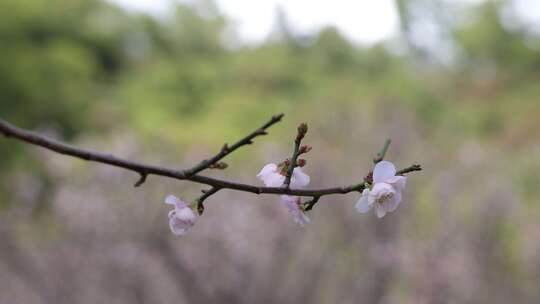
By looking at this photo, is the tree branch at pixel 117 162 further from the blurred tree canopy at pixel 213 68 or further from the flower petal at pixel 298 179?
the blurred tree canopy at pixel 213 68

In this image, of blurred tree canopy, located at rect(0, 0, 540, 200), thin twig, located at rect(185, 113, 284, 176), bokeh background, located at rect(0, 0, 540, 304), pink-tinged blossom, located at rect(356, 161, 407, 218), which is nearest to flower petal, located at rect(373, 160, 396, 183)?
pink-tinged blossom, located at rect(356, 161, 407, 218)

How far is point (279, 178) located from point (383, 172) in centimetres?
11

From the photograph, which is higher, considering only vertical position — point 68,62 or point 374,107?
point 68,62

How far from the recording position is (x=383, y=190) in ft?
1.89

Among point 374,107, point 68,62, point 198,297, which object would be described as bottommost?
point 198,297

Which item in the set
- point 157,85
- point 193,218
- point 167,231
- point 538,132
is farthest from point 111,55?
point 193,218

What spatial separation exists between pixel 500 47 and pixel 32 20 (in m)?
9.86

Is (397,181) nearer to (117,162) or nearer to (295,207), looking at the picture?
(295,207)

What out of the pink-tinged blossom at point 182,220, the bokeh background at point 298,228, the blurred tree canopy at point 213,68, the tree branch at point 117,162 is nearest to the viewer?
the tree branch at point 117,162

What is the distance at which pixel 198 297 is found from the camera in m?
2.71

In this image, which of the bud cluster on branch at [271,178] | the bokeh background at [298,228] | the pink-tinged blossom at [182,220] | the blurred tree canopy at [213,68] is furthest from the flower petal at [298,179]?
the blurred tree canopy at [213,68]

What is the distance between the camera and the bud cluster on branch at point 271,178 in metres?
0.52

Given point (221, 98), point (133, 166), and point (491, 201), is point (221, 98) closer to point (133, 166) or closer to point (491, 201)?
point (491, 201)

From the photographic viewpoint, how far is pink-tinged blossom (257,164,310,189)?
63cm
